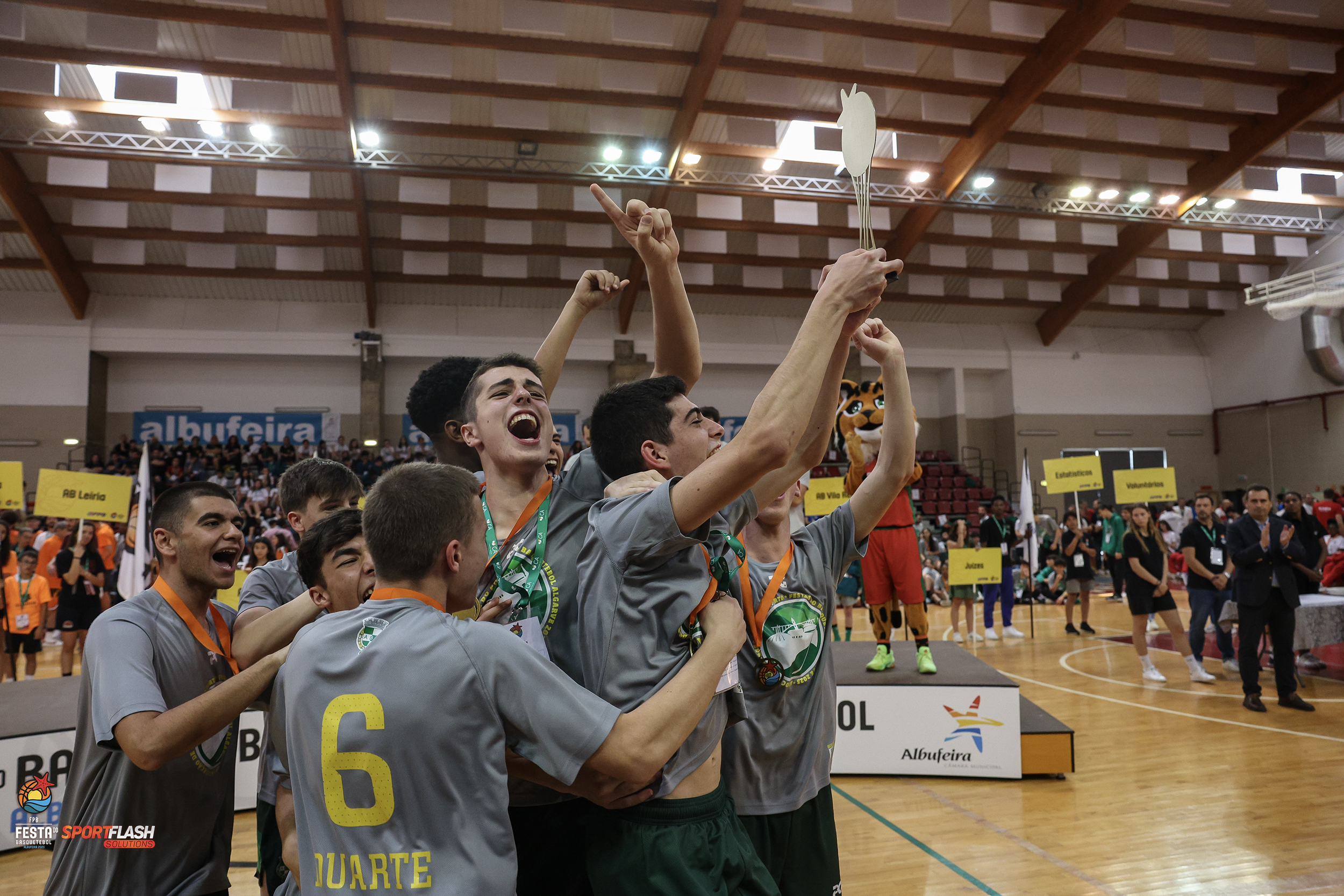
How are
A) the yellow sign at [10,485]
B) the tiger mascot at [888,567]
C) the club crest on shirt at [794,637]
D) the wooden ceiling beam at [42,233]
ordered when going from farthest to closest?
the wooden ceiling beam at [42,233], the yellow sign at [10,485], the tiger mascot at [888,567], the club crest on shirt at [794,637]

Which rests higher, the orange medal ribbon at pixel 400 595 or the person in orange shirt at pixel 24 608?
the orange medal ribbon at pixel 400 595

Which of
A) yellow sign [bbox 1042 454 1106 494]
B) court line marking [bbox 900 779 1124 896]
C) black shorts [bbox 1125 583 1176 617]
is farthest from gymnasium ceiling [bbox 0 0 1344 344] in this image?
court line marking [bbox 900 779 1124 896]

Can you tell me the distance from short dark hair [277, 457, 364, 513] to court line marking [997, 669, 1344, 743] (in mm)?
7364

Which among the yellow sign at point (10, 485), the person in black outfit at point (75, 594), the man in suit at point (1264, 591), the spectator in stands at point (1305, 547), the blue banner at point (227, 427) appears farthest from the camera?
the blue banner at point (227, 427)

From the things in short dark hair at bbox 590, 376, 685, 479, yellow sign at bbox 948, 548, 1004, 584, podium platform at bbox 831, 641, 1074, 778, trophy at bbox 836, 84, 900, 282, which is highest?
trophy at bbox 836, 84, 900, 282

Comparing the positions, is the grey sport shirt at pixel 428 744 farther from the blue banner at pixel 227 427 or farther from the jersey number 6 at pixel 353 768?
the blue banner at pixel 227 427

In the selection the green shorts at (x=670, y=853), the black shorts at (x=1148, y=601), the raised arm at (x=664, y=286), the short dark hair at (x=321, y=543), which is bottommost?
the black shorts at (x=1148, y=601)

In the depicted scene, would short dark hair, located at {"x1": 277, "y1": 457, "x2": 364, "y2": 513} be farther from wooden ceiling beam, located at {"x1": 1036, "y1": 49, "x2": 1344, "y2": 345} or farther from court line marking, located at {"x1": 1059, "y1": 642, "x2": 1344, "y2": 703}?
wooden ceiling beam, located at {"x1": 1036, "y1": 49, "x2": 1344, "y2": 345}

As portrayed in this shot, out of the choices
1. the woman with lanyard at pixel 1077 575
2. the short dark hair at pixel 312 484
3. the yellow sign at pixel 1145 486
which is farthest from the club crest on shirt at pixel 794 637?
the woman with lanyard at pixel 1077 575

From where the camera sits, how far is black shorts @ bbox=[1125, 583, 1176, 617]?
8.46m

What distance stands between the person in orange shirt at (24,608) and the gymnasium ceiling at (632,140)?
Answer: 7672 mm

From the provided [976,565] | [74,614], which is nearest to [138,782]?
[74,614]

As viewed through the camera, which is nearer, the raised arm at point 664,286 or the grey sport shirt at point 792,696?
the raised arm at point 664,286

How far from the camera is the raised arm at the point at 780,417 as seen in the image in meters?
1.44
